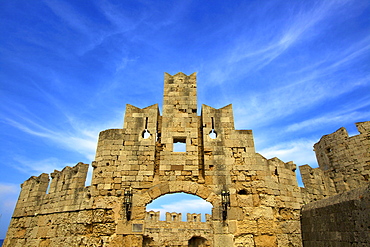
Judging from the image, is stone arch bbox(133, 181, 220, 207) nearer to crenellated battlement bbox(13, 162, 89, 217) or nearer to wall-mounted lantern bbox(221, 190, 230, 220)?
wall-mounted lantern bbox(221, 190, 230, 220)

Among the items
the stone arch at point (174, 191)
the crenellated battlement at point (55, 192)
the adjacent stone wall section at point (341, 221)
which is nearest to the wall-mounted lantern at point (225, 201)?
the stone arch at point (174, 191)

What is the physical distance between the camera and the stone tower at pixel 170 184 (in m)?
7.99

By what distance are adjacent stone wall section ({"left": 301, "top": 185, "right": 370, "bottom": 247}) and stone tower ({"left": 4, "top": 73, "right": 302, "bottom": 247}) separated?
4.23ft

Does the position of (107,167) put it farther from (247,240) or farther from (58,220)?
(247,240)

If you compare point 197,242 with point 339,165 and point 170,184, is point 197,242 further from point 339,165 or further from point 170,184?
point 170,184

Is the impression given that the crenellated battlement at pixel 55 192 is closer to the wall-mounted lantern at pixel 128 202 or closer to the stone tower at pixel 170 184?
the stone tower at pixel 170 184

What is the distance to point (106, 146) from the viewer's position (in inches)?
356

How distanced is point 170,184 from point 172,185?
0.08 meters

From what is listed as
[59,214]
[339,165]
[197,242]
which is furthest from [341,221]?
[197,242]

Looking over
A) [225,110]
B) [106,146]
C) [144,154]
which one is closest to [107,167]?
[106,146]

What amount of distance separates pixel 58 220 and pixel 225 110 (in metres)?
7.86

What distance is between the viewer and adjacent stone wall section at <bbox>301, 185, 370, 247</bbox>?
16.9 ft

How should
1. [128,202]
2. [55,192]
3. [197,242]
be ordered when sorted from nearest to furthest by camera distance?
1. [128,202]
2. [55,192]
3. [197,242]

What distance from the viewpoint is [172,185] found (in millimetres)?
8422
